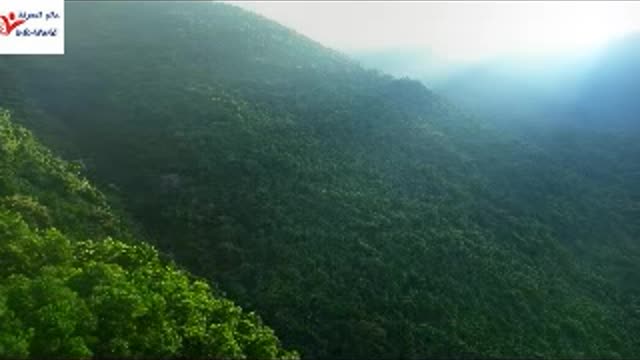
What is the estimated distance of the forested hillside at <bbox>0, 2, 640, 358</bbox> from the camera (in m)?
46.2

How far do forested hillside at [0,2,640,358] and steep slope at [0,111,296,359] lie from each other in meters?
8.26

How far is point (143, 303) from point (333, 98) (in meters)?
55.8

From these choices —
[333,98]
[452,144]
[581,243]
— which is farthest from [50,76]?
[581,243]

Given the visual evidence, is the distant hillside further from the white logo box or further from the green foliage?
the green foliage

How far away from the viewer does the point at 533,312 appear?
1929 inches

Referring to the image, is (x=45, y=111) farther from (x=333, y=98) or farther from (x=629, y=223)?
(x=629, y=223)

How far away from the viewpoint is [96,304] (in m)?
30.2

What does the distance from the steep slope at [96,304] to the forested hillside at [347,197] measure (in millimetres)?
8263

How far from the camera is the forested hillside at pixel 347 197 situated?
→ 4619 centimetres

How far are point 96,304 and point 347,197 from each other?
99.4 ft

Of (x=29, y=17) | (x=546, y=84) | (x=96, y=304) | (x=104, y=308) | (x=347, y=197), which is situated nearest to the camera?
(x=96, y=304)

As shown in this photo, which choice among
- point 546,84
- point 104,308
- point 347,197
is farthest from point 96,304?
point 546,84

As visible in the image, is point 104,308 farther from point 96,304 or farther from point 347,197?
point 347,197

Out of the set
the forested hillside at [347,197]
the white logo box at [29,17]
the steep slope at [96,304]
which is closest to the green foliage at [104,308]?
the steep slope at [96,304]
